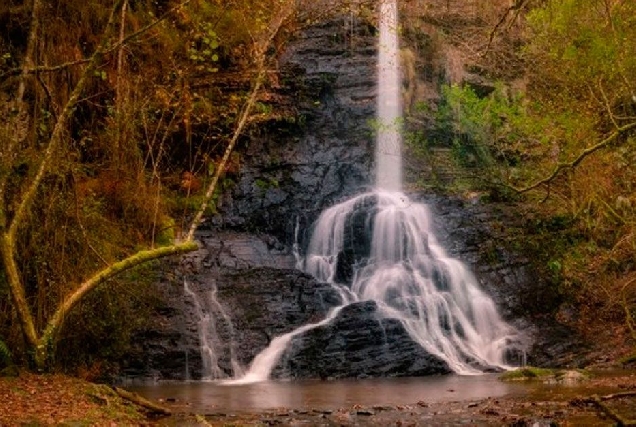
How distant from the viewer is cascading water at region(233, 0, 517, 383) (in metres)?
15.8

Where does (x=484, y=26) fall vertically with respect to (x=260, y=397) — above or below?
above

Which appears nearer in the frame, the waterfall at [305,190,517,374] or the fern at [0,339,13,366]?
the fern at [0,339,13,366]

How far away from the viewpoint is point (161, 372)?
14461mm

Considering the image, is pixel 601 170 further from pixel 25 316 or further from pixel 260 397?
pixel 25 316

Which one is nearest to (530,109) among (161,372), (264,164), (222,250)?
(264,164)

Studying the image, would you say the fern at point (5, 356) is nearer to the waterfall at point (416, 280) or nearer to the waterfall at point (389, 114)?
the waterfall at point (416, 280)

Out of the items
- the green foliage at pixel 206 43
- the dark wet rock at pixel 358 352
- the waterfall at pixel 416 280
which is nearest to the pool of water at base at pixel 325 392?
the dark wet rock at pixel 358 352

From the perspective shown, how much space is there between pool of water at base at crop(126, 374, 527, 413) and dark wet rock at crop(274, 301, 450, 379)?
50 cm

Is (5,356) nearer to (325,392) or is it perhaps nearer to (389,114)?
(325,392)

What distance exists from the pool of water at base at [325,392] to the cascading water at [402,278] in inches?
54.5

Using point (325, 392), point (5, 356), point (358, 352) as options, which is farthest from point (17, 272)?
point (358, 352)

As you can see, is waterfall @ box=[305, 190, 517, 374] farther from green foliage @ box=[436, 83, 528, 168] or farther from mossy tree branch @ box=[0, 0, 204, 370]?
mossy tree branch @ box=[0, 0, 204, 370]

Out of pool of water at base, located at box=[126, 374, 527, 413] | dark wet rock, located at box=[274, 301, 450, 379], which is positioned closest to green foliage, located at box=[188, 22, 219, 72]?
pool of water at base, located at box=[126, 374, 527, 413]

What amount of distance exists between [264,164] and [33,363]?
14446 mm
